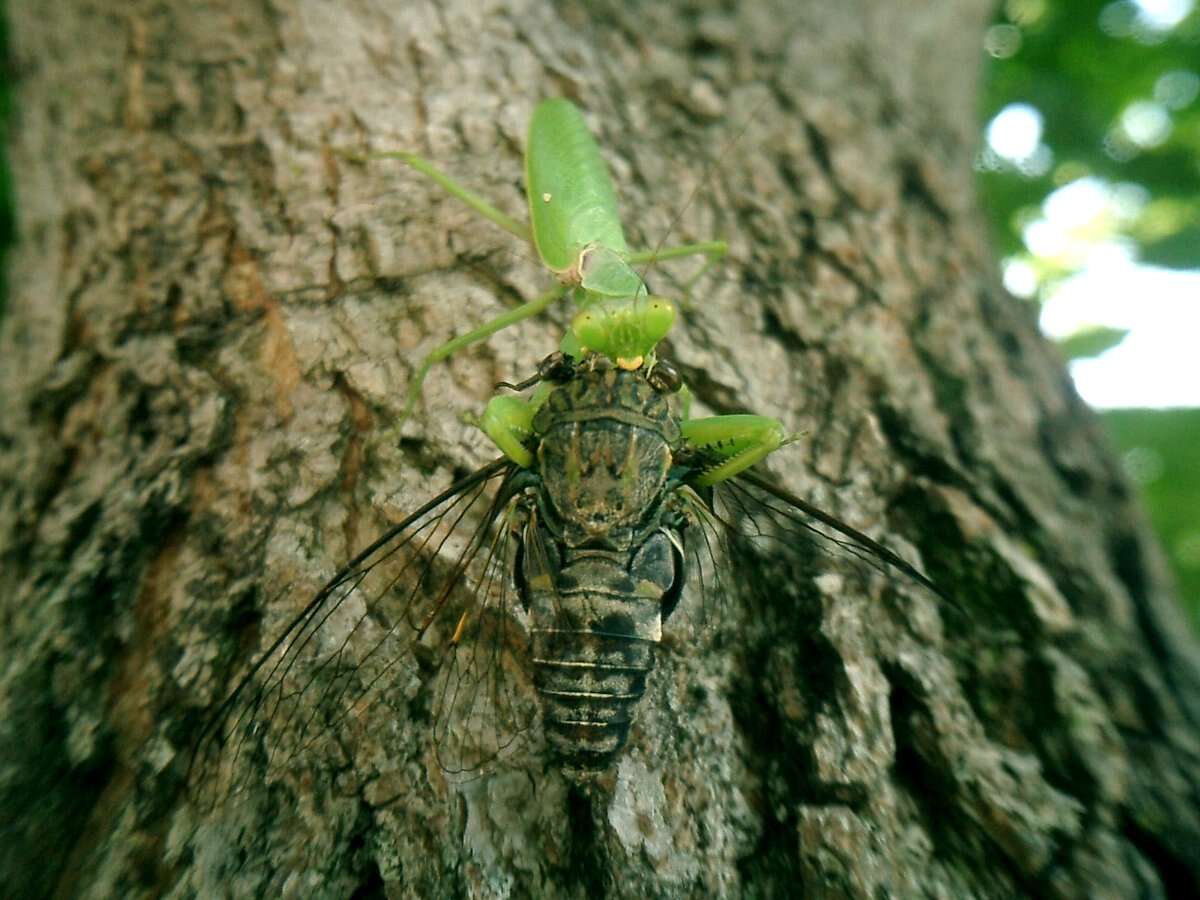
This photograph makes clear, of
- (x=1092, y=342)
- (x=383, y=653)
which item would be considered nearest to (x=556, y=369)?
(x=383, y=653)

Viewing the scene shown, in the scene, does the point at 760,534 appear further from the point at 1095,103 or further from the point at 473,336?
the point at 1095,103

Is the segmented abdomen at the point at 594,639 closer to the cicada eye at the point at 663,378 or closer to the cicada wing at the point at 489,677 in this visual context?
the cicada wing at the point at 489,677

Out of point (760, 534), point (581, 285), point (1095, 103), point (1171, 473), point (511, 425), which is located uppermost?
point (1095, 103)

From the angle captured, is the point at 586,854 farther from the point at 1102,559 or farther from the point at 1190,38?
the point at 1190,38

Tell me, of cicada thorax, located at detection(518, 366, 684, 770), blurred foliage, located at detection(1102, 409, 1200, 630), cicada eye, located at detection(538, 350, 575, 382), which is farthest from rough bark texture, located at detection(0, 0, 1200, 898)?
blurred foliage, located at detection(1102, 409, 1200, 630)

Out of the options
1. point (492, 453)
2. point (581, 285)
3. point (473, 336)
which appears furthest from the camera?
point (581, 285)

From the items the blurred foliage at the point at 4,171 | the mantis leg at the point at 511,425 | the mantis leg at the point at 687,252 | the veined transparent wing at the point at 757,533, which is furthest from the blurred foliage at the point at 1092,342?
the blurred foliage at the point at 4,171

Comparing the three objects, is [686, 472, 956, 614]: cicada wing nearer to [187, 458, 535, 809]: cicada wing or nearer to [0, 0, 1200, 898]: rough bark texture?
[0, 0, 1200, 898]: rough bark texture
